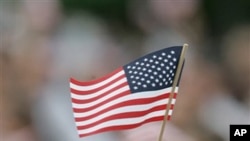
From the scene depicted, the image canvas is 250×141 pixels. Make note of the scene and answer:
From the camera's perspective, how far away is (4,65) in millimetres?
1677

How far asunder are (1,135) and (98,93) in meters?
0.60

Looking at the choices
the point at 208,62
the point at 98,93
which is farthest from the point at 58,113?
the point at 208,62

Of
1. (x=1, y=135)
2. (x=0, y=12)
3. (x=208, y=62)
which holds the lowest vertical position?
(x=1, y=135)

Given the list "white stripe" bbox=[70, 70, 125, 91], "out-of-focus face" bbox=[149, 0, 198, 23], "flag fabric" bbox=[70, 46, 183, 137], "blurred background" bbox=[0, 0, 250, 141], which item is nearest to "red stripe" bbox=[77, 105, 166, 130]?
"flag fabric" bbox=[70, 46, 183, 137]

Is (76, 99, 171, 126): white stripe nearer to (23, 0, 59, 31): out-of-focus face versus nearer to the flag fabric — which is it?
the flag fabric

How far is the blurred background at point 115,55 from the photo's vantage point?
65.2 inches

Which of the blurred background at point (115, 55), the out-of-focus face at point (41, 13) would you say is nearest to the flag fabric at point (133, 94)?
the blurred background at point (115, 55)

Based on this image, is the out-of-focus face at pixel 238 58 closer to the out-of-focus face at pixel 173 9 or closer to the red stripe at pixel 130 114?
the out-of-focus face at pixel 173 9

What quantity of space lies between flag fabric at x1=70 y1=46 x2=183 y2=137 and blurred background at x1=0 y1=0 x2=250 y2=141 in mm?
351

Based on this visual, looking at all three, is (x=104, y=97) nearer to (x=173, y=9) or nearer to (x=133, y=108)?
(x=133, y=108)

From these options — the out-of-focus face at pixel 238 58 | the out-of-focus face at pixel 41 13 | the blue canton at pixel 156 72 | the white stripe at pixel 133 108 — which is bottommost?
the white stripe at pixel 133 108

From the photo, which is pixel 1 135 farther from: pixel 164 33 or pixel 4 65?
pixel 164 33

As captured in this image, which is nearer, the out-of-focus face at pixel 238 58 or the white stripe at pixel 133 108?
the white stripe at pixel 133 108

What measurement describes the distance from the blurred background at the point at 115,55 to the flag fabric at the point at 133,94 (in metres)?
0.35
